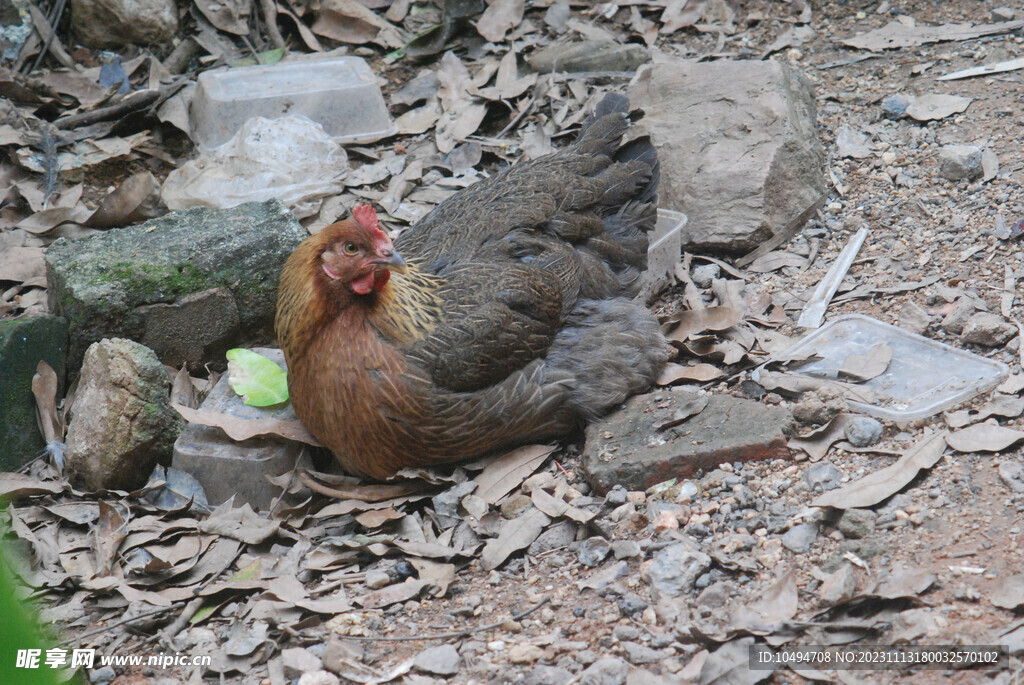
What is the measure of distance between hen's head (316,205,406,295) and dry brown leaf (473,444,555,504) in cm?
91

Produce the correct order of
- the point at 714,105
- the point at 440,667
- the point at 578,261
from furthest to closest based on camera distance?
the point at 714,105 < the point at 578,261 < the point at 440,667

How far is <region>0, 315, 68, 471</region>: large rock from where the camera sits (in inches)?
161

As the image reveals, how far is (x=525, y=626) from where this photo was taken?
9.93 ft

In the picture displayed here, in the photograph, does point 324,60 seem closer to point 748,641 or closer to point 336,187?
point 336,187

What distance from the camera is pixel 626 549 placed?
3.21m

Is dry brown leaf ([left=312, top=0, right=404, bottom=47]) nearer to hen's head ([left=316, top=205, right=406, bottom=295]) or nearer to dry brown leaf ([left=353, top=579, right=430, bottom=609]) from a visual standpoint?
hen's head ([left=316, top=205, right=406, bottom=295])

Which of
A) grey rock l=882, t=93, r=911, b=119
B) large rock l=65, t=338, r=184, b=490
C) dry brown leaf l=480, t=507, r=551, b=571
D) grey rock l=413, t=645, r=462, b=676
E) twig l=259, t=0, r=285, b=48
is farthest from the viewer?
twig l=259, t=0, r=285, b=48

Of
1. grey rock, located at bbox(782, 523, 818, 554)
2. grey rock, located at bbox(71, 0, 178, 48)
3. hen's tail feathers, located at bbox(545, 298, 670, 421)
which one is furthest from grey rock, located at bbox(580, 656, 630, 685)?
grey rock, located at bbox(71, 0, 178, 48)

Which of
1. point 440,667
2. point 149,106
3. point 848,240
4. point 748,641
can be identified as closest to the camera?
point 748,641

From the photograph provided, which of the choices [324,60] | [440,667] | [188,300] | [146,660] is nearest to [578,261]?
[188,300]

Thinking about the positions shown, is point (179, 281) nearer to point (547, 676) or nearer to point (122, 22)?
point (547, 676)

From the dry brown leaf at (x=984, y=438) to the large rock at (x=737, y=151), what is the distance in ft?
6.05

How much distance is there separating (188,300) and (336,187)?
4.82 ft

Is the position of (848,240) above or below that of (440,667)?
above
